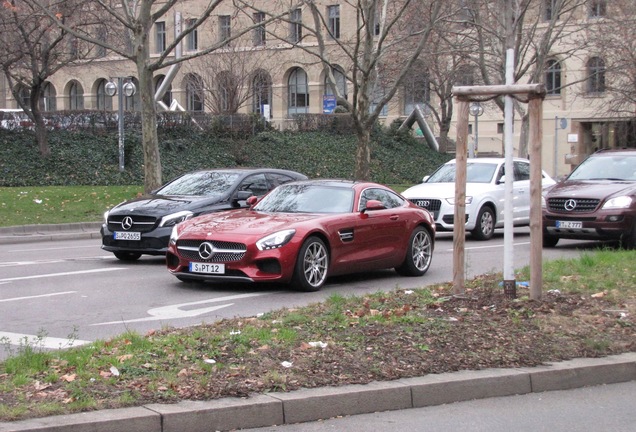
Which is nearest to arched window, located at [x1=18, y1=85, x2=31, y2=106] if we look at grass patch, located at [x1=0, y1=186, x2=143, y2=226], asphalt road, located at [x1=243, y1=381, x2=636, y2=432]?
grass patch, located at [x1=0, y1=186, x2=143, y2=226]

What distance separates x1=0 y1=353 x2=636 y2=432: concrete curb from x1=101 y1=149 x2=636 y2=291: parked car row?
2.64 m

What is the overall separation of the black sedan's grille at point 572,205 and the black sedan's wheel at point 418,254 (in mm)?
3894

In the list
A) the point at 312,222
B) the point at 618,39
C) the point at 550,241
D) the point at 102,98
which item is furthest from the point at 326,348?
the point at 102,98

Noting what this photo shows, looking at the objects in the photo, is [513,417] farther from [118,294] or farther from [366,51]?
[366,51]

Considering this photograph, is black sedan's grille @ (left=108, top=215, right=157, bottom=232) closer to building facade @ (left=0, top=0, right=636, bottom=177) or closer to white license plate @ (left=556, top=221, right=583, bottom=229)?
white license plate @ (left=556, top=221, right=583, bottom=229)

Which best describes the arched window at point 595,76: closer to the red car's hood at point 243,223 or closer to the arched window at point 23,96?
the arched window at point 23,96

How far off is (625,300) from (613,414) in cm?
335

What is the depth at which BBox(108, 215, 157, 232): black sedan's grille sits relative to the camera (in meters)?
15.0

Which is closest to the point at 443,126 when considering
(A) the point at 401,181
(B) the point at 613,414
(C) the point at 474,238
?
(A) the point at 401,181

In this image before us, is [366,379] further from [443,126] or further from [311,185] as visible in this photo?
[443,126]

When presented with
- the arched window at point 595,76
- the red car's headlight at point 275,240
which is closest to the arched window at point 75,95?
the arched window at point 595,76

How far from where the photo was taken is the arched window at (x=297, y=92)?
65875 mm

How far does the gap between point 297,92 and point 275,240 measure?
55.1 m

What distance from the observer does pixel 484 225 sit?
66.0ft
